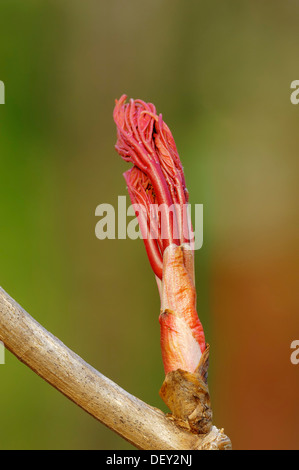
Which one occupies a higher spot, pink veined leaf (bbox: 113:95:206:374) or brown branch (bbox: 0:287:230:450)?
pink veined leaf (bbox: 113:95:206:374)

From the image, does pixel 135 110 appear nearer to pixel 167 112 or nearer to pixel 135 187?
pixel 135 187

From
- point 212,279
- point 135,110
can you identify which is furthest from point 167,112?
point 135,110

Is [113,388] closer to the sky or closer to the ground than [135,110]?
closer to the ground

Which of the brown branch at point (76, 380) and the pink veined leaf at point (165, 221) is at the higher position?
the pink veined leaf at point (165, 221)

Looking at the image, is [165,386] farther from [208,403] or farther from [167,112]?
[167,112]

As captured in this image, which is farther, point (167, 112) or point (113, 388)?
point (167, 112)
